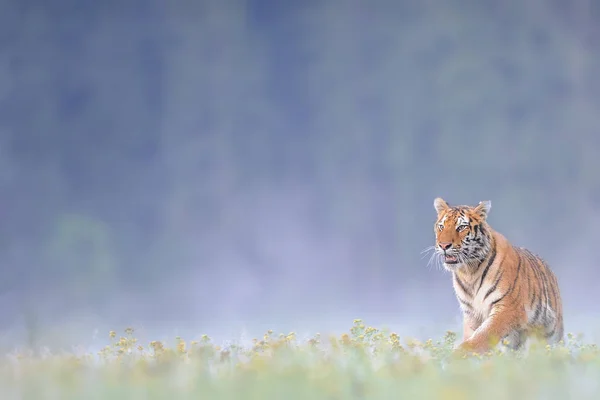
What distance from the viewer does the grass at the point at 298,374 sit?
452 cm

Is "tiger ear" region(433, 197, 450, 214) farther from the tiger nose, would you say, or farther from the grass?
the grass

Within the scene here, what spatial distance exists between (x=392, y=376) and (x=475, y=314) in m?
3.36

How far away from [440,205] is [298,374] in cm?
405

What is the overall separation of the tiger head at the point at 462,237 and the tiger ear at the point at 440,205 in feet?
0.52

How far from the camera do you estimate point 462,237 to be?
8.16m

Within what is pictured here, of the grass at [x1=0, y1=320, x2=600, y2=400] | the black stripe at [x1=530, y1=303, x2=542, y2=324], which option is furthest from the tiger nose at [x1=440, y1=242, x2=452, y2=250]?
the grass at [x1=0, y1=320, x2=600, y2=400]

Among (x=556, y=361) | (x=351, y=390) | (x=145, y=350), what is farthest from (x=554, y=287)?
(x=351, y=390)

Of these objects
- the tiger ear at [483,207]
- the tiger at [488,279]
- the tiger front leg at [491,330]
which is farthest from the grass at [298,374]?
the tiger ear at [483,207]

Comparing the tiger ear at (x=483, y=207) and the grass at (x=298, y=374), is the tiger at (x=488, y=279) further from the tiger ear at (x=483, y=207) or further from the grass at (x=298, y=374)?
the grass at (x=298, y=374)

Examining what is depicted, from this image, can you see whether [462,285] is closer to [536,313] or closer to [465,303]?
[465,303]

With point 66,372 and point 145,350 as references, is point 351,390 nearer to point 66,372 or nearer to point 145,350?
point 66,372

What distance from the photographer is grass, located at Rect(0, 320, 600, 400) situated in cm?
452

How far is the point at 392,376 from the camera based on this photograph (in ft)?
16.6

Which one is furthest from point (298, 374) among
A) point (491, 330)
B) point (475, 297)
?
point (475, 297)
